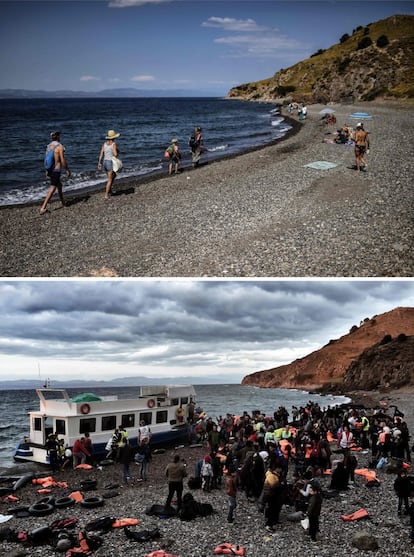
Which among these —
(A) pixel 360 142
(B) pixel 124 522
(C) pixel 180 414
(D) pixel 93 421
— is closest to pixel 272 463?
(B) pixel 124 522

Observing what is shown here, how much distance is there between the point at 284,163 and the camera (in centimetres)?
3062

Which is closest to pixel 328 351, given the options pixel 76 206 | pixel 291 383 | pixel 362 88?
pixel 291 383

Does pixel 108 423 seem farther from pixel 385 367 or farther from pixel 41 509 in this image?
pixel 385 367

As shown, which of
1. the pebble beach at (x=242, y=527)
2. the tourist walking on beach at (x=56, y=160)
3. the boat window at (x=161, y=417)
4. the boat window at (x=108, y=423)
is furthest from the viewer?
the boat window at (x=161, y=417)

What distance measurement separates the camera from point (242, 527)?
40.2ft

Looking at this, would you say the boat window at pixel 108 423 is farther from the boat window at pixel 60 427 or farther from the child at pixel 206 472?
the child at pixel 206 472

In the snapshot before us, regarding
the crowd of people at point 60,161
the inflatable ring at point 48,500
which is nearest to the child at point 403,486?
the inflatable ring at point 48,500

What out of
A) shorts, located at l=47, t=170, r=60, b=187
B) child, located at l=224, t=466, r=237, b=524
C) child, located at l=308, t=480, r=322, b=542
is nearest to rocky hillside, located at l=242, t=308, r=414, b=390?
shorts, located at l=47, t=170, r=60, b=187

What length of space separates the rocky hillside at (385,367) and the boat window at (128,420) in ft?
136

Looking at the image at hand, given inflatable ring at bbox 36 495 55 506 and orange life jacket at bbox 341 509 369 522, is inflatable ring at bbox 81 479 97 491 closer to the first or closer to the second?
inflatable ring at bbox 36 495 55 506

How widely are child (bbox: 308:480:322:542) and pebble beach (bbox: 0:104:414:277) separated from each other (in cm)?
599

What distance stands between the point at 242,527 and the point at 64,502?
Result: 18.4 ft

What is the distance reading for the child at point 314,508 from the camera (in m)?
11.1

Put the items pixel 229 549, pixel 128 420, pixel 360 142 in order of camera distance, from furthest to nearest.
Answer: pixel 360 142 → pixel 128 420 → pixel 229 549
